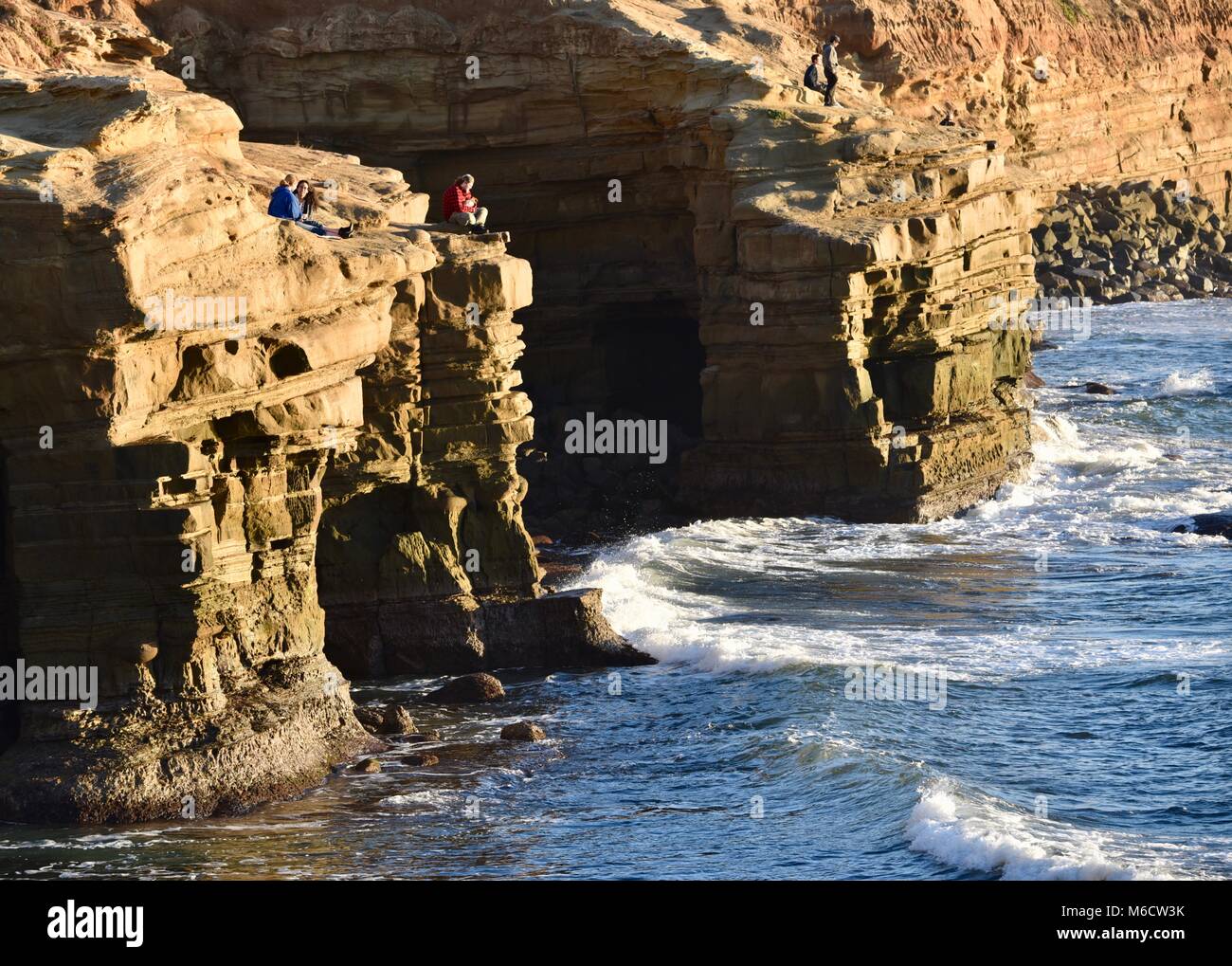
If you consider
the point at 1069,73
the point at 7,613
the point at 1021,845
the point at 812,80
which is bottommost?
the point at 1021,845

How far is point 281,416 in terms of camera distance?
24.8 meters

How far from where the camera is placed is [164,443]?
23.0 meters

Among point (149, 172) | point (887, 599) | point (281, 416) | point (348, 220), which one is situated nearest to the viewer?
point (149, 172)

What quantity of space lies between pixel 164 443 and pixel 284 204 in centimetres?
421

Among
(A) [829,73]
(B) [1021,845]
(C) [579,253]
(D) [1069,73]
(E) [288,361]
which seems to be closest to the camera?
(B) [1021,845]

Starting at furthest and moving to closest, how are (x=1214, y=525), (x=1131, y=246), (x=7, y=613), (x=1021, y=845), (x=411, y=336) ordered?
(x=1131, y=246)
(x=1214, y=525)
(x=411, y=336)
(x=7, y=613)
(x=1021, y=845)

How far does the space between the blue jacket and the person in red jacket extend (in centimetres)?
497

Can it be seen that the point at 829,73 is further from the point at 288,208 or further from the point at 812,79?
the point at 288,208

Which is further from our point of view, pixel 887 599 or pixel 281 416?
pixel 887 599

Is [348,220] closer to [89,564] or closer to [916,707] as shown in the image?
[89,564]

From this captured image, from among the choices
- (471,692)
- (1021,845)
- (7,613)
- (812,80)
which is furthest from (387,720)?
(812,80)

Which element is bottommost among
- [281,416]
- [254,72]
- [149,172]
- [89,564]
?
[89,564]

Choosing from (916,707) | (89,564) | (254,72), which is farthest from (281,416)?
(254,72)

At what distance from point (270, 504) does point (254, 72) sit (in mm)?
19719
